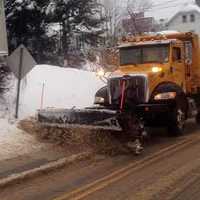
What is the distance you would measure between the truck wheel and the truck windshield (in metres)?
1.42

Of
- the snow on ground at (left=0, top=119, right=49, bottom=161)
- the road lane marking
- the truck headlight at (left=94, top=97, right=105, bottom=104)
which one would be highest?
the truck headlight at (left=94, top=97, right=105, bottom=104)

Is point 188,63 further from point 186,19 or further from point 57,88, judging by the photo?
point 186,19

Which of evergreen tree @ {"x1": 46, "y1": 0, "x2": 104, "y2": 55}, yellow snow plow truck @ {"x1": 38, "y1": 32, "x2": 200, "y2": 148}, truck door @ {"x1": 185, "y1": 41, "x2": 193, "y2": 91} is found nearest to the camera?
yellow snow plow truck @ {"x1": 38, "y1": 32, "x2": 200, "y2": 148}

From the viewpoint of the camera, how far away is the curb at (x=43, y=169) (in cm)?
927

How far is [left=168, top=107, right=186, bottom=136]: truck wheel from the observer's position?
1410 centimetres

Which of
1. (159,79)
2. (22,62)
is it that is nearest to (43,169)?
(22,62)

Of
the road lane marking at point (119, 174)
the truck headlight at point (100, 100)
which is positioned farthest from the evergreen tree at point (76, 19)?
the road lane marking at point (119, 174)

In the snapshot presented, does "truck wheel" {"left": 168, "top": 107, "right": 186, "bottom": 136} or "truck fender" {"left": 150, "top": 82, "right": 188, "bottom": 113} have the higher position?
"truck fender" {"left": 150, "top": 82, "right": 188, "bottom": 113}

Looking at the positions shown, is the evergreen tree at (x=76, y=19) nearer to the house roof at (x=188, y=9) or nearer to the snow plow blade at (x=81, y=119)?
the snow plow blade at (x=81, y=119)

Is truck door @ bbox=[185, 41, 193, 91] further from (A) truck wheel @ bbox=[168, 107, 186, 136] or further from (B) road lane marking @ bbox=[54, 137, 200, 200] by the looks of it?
(B) road lane marking @ bbox=[54, 137, 200, 200]

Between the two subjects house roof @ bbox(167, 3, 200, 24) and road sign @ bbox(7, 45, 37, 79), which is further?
house roof @ bbox(167, 3, 200, 24)

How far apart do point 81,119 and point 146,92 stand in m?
2.18

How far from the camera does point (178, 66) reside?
15.1 m

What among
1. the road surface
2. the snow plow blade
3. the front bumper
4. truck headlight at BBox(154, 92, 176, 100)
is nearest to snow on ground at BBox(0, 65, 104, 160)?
the snow plow blade
